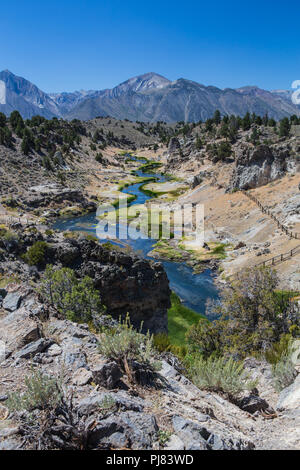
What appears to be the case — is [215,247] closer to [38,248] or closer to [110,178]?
[38,248]

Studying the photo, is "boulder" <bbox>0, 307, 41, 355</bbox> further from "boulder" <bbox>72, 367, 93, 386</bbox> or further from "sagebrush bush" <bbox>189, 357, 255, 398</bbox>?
"sagebrush bush" <bbox>189, 357, 255, 398</bbox>

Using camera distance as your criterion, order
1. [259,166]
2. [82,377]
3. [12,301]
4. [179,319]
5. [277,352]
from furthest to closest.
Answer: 1. [259,166]
2. [179,319]
3. [277,352]
4. [12,301]
5. [82,377]

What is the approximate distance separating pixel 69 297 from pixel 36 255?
760 cm

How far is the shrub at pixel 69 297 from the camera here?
15.6 metres

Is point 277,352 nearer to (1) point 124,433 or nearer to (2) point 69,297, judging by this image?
(1) point 124,433

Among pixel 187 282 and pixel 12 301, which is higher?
pixel 12 301

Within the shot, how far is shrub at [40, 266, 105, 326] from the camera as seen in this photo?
51.3 feet

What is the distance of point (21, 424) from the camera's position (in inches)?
Answer: 206

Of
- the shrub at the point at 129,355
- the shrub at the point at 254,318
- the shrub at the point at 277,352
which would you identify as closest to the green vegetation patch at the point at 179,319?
the shrub at the point at 254,318

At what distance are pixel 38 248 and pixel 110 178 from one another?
9832 centimetres

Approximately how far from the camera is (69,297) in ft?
54.2

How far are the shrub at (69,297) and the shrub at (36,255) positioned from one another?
344 cm

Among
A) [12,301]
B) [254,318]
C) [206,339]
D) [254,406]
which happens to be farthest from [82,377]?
[254,318]
